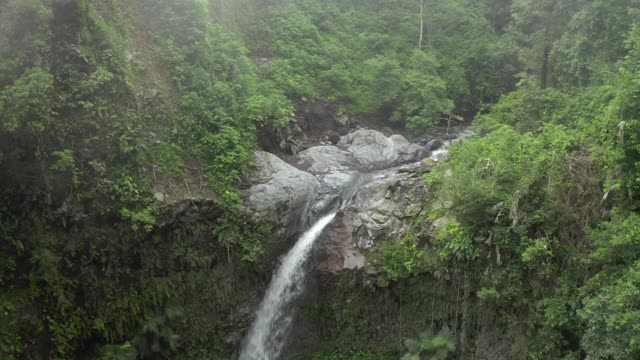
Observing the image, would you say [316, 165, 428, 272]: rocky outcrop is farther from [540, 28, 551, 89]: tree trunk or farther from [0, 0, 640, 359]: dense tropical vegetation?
[540, 28, 551, 89]: tree trunk

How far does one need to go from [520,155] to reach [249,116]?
344 inches

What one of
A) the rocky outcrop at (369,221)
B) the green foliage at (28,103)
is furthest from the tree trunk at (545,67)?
the green foliage at (28,103)

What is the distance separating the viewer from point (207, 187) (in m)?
14.1

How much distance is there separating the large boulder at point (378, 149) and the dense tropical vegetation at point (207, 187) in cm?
296

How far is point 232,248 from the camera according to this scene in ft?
45.2

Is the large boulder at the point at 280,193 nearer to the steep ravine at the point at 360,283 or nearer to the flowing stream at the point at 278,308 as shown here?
the steep ravine at the point at 360,283

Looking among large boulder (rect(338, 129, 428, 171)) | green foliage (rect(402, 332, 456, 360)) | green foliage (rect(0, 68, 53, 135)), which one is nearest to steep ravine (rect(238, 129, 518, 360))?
green foliage (rect(402, 332, 456, 360))

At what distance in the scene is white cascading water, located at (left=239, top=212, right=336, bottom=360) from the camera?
13875 mm

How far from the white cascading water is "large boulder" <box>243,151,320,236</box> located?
107cm

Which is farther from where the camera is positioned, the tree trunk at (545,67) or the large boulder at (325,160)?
the tree trunk at (545,67)

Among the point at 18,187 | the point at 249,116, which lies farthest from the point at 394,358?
the point at 18,187

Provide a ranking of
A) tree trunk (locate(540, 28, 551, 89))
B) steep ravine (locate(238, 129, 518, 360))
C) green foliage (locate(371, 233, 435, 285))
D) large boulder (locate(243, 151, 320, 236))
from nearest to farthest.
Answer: steep ravine (locate(238, 129, 518, 360))
green foliage (locate(371, 233, 435, 285))
large boulder (locate(243, 151, 320, 236))
tree trunk (locate(540, 28, 551, 89))

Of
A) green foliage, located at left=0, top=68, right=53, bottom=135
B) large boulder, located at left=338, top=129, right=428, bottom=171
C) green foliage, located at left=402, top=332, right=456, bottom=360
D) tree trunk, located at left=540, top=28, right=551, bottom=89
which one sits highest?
tree trunk, located at left=540, top=28, right=551, bottom=89

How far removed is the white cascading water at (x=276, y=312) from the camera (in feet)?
45.5
